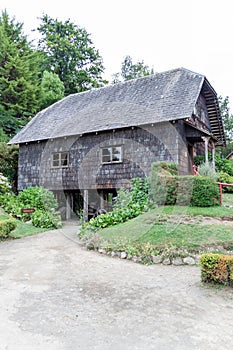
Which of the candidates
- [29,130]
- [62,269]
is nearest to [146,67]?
[29,130]

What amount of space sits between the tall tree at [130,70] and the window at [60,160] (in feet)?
86.7

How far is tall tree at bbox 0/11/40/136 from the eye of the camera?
2428 cm

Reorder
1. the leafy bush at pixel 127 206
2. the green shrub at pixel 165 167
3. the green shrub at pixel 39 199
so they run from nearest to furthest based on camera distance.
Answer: the leafy bush at pixel 127 206
the green shrub at pixel 165 167
the green shrub at pixel 39 199

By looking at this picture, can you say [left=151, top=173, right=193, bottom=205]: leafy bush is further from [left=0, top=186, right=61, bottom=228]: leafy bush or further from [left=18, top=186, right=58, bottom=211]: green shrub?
[left=18, top=186, right=58, bottom=211]: green shrub

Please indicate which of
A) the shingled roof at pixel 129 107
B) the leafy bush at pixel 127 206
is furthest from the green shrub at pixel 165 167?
the shingled roof at pixel 129 107

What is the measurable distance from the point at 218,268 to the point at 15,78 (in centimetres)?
2510

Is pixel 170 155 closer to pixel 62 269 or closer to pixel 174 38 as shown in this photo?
pixel 174 38

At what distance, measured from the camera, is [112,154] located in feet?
46.5

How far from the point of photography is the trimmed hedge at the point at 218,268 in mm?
Answer: 5496

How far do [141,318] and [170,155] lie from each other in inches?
354

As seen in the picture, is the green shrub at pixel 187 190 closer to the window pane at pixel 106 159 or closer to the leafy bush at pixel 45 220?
the window pane at pixel 106 159

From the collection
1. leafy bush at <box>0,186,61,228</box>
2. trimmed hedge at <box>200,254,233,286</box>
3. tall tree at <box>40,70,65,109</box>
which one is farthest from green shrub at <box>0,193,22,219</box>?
tall tree at <box>40,70,65,109</box>

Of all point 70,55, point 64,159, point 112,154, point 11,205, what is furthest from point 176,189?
point 70,55

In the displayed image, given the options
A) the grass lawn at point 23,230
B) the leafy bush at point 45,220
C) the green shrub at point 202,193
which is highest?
the green shrub at point 202,193
